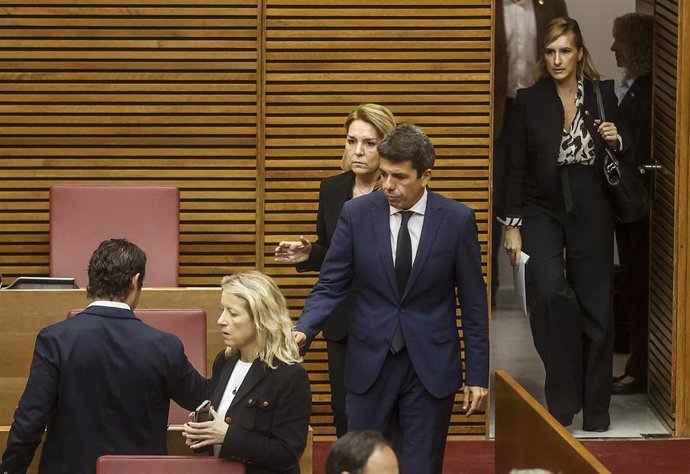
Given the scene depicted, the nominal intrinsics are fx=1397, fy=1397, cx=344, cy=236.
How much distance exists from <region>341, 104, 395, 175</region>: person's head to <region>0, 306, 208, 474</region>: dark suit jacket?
5.38ft

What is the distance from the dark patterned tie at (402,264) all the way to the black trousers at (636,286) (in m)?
3.13

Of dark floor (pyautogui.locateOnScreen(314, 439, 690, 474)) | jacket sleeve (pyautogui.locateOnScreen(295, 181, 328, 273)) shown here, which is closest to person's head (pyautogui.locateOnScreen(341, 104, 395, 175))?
jacket sleeve (pyautogui.locateOnScreen(295, 181, 328, 273))

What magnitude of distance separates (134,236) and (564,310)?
2.21 meters

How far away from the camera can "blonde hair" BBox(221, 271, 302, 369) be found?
457 cm

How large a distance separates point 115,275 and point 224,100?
2623mm

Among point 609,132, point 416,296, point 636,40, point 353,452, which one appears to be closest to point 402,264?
point 416,296

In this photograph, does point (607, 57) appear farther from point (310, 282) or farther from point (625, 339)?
point (310, 282)

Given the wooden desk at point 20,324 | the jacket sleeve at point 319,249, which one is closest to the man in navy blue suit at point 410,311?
the jacket sleeve at point 319,249

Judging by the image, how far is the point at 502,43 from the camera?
8219mm

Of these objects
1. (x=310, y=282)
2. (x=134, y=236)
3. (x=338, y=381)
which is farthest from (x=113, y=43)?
(x=338, y=381)

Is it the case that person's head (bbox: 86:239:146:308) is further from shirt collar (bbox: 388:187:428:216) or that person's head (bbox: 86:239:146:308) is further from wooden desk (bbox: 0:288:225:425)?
wooden desk (bbox: 0:288:225:425)

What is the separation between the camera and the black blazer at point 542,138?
7090 mm

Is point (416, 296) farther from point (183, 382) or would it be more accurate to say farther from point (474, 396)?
point (183, 382)

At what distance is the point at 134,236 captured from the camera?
22.4ft
